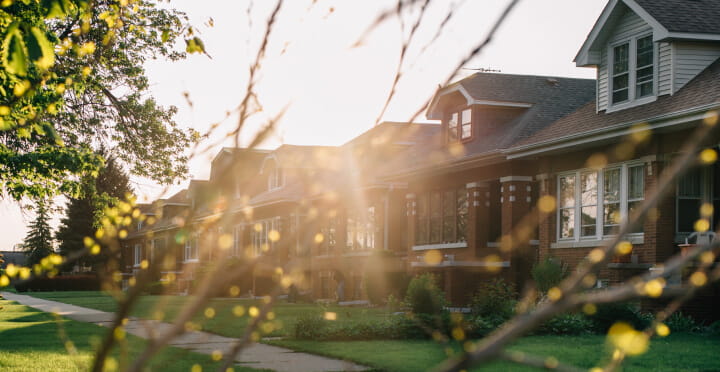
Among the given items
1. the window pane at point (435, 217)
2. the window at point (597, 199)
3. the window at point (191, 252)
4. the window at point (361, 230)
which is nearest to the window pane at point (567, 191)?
the window at point (597, 199)

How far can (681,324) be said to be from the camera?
1562 cm

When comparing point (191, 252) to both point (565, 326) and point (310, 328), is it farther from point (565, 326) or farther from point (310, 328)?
point (565, 326)

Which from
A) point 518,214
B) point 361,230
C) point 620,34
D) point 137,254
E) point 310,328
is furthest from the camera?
point 137,254

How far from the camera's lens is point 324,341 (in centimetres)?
1344

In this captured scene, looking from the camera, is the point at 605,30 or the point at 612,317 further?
the point at 605,30

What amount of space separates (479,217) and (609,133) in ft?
20.9

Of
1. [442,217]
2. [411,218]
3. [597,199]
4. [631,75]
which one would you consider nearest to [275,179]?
[411,218]

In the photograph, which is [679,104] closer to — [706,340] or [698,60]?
[698,60]

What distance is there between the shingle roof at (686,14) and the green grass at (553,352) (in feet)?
23.3

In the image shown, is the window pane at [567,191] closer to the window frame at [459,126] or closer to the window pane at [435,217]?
the window frame at [459,126]

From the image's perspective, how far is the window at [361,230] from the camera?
29828mm

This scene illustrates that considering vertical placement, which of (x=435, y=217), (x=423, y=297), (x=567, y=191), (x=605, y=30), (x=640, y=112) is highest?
(x=605, y=30)

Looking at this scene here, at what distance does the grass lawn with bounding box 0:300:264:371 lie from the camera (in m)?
10.6

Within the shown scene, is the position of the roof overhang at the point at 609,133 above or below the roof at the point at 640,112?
below
